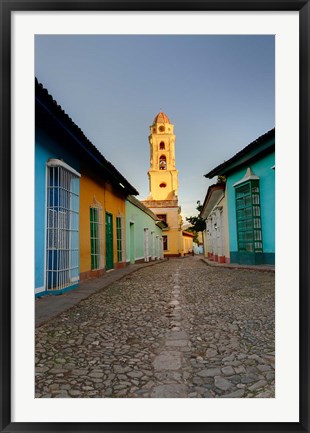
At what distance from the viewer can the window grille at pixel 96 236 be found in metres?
7.76

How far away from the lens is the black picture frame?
1021mm

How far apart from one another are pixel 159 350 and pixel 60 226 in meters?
3.28

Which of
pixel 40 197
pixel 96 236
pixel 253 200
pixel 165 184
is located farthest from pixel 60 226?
pixel 165 184

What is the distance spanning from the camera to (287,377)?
1150 millimetres

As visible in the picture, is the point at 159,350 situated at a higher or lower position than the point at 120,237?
lower

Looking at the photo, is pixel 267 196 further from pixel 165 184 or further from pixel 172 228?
pixel 165 184

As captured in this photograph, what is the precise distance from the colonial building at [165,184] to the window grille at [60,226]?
76.0 ft

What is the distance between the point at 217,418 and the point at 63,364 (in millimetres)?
1482

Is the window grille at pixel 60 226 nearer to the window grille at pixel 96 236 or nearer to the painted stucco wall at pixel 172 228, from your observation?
the window grille at pixel 96 236

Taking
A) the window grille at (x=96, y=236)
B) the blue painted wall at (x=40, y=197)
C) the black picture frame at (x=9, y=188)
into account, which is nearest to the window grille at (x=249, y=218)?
the window grille at (x=96, y=236)

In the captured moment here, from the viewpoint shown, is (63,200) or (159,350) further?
(63,200)

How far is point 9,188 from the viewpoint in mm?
1080

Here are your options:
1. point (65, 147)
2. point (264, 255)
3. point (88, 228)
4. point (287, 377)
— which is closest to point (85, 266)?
point (88, 228)

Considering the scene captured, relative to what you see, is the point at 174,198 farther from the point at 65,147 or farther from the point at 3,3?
the point at 3,3
